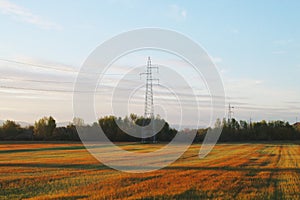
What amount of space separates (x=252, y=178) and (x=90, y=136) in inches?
3298

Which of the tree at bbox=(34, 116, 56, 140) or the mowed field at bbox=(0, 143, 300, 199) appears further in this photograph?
the tree at bbox=(34, 116, 56, 140)

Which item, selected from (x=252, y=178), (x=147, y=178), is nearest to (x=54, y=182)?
(x=147, y=178)

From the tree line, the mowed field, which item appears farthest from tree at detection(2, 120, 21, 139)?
the mowed field

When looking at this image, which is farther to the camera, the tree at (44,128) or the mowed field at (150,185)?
the tree at (44,128)

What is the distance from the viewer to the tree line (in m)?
92.8

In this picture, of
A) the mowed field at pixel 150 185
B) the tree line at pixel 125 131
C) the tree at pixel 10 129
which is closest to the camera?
the mowed field at pixel 150 185

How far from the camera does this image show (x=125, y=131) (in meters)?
95.9

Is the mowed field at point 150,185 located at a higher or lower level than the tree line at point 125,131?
lower

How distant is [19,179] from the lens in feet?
72.0

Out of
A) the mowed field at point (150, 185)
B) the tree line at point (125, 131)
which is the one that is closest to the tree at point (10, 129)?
the tree line at point (125, 131)

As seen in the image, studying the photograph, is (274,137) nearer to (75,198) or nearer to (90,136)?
(90,136)

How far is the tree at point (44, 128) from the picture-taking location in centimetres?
11144

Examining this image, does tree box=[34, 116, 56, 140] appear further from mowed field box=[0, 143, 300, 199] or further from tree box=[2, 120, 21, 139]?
mowed field box=[0, 143, 300, 199]

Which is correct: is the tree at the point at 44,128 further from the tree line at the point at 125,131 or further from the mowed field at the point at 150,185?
the mowed field at the point at 150,185
